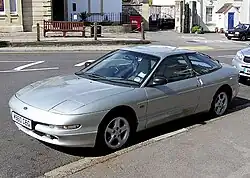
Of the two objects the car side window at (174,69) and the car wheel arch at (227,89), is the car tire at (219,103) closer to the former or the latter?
the car wheel arch at (227,89)

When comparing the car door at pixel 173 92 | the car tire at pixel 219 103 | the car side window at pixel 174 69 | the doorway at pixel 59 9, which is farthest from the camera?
the doorway at pixel 59 9

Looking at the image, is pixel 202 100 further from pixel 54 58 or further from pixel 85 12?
pixel 85 12

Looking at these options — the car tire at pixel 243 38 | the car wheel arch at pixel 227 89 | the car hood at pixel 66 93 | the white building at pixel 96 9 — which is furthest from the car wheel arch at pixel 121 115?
the car tire at pixel 243 38

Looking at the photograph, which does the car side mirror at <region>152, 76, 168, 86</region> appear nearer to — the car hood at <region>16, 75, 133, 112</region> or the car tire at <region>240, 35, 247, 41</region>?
the car hood at <region>16, 75, 133, 112</region>

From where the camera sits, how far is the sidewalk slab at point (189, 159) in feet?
14.9

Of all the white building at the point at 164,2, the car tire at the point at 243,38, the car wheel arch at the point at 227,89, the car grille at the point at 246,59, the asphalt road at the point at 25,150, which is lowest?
the asphalt road at the point at 25,150

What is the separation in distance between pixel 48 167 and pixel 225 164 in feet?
7.34

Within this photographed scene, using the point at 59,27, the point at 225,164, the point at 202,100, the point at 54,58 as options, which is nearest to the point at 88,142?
the point at 225,164

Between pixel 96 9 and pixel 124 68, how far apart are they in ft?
98.0

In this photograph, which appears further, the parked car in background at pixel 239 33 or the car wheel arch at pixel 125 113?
the parked car in background at pixel 239 33

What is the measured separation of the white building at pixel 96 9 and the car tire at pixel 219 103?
26.9 meters

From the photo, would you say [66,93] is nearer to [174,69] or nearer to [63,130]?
[63,130]

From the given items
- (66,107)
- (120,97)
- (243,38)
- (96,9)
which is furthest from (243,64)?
(96,9)

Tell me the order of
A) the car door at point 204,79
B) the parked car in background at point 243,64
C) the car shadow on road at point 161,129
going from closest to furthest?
the car shadow on road at point 161,129 → the car door at point 204,79 → the parked car in background at point 243,64
